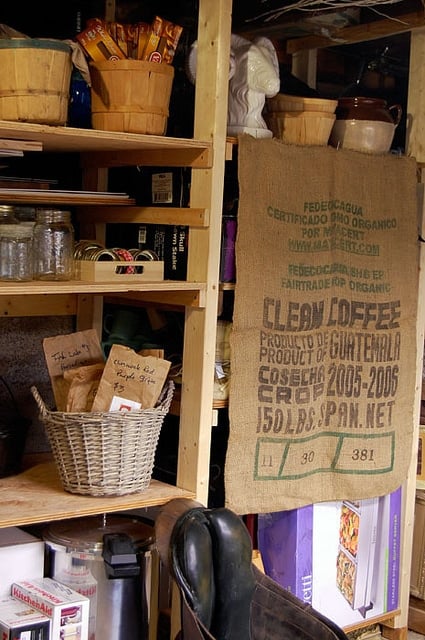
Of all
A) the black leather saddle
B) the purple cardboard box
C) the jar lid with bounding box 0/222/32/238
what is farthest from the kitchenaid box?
the jar lid with bounding box 0/222/32/238

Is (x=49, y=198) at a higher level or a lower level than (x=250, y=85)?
lower

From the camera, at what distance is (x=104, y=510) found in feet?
8.73

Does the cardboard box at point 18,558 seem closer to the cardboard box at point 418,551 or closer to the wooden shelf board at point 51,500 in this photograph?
the wooden shelf board at point 51,500

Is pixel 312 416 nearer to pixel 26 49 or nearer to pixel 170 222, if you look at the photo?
pixel 170 222

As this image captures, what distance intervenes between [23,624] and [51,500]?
0.32 metres

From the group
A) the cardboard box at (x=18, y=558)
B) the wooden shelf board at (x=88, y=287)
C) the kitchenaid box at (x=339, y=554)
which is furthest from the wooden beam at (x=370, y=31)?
the cardboard box at (x=18, y=558)

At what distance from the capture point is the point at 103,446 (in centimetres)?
265

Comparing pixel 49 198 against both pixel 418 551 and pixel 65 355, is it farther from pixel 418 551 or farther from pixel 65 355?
pixel 418 551

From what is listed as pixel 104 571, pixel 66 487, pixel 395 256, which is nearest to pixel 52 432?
pixel 66 487

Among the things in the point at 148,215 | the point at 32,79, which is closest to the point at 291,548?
the point at 148,215

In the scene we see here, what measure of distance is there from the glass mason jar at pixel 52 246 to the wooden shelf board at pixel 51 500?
1.89 ft

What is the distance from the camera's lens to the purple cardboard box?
3.13 meters

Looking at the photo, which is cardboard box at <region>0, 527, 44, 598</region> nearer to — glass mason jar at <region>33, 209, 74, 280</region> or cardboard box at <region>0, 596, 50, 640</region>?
cardboard box at <region>0, 596, 50, 640</region>

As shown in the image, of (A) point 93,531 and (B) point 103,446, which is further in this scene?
(A) point 93,531
